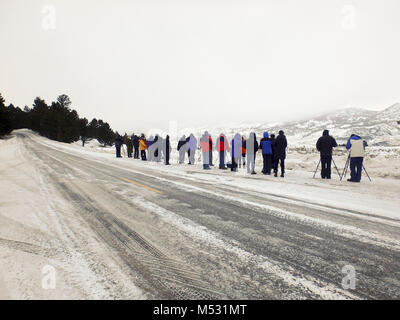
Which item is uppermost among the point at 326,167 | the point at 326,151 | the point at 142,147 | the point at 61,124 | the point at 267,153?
the point at 61,124

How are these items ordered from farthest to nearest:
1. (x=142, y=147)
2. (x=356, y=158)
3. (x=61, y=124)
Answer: (x=61, y=124) < (x=142, y=147) < (x=356, y=158)

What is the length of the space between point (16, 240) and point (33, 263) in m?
0.81

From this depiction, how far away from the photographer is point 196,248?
262 cm

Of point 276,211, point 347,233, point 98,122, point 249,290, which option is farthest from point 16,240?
point 98,122

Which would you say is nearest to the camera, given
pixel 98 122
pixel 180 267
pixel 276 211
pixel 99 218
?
pixel 180 267

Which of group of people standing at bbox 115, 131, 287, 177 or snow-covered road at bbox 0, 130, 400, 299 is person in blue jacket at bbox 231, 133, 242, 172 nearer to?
group of people standing at bbox 115, 131, 287, 177

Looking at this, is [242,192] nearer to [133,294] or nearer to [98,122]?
[133,294]

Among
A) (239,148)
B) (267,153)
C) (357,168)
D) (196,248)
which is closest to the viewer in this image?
(196,248)

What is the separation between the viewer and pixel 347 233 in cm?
314

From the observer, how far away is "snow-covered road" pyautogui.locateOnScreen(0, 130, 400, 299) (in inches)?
74.1

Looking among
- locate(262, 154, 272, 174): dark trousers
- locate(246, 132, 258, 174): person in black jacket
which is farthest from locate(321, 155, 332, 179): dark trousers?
locate(246, 132, 258, 174): person in black jacket
